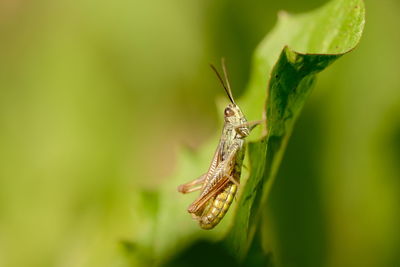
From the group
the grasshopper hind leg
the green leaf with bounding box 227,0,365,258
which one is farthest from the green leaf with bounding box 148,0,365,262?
the grasshopper hind leg

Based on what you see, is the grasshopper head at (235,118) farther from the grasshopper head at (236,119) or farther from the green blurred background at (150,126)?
the green blurred background at (150,126)

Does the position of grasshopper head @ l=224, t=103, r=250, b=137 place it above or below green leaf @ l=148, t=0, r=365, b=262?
below

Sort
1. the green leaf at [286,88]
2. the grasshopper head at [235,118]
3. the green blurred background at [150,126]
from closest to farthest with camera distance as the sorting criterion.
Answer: the green leaf at [286,88], the green blurred background at [150,126], the grasshopper head at [235,118]

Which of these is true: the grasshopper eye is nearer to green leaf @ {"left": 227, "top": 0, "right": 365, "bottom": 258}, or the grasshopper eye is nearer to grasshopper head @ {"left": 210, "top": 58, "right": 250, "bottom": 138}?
grasshopper head @ {"left": 210, "top": 58, "right": 250, "bottom": 138}

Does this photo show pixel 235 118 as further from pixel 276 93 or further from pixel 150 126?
pixel 150 126

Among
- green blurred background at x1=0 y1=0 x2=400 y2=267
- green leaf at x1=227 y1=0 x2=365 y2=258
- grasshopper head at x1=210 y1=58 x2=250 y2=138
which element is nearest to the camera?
green leaf at x1=227 y1=0 x2=365 y2=258

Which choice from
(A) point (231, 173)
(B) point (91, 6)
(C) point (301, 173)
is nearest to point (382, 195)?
(C) point (301, 173)

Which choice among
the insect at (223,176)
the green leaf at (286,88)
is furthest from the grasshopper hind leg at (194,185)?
the green leaf at (286,88)

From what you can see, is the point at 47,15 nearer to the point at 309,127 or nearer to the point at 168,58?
the point at 168,58
